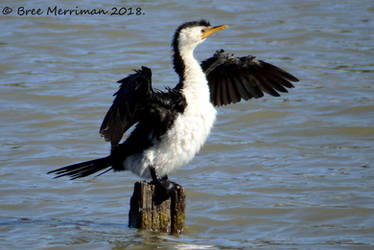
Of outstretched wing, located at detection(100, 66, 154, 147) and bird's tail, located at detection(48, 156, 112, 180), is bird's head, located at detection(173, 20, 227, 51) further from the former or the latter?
bird's tail, located at detection(48, 156, 112, 180)

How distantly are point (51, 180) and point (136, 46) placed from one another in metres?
5.36

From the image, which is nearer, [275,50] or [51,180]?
[51,180]

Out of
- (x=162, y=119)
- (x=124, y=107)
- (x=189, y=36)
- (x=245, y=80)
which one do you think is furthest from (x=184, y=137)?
(x=245, y=80)

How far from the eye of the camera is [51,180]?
791cm

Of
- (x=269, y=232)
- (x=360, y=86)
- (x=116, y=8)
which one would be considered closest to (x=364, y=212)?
(x=269, y=232)

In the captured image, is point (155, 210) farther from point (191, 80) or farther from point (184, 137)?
point (191, 80)

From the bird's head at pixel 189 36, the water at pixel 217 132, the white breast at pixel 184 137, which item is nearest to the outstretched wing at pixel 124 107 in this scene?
the white breast at pixel 184 137

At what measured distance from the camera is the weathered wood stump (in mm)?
5703

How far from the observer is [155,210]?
5.84 metres

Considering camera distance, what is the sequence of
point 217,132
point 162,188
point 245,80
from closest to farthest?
point 162,188
point 245,80
point 217,132

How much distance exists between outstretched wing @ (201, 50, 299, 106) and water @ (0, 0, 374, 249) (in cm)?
118

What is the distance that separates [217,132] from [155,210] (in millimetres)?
3730

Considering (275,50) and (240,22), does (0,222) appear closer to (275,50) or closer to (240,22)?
(275,50)

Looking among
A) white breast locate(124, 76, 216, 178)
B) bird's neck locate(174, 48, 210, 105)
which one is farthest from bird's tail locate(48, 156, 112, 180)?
bird's neck locate(174, 48, 210, 105)
